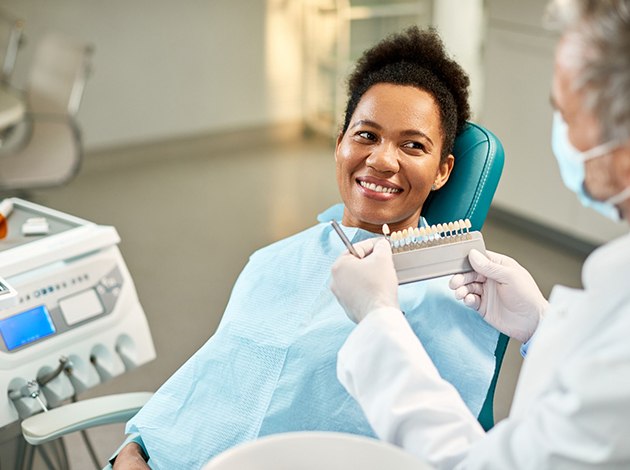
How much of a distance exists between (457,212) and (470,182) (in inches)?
2.3

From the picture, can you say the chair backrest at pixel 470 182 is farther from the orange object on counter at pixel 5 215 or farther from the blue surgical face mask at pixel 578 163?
the orange object on counter at pixel 5 215

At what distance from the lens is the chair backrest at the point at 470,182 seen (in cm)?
154

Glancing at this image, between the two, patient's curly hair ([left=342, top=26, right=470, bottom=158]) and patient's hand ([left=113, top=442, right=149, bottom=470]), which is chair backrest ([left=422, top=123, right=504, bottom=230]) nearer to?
patient's curly hair ([left=342, top=26, right=470, bottom=158])

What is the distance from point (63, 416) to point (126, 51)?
346 cm

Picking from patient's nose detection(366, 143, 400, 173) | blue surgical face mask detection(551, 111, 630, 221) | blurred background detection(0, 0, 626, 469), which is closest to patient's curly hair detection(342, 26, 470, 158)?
patient's nose detection(366, 143, 400, 173)

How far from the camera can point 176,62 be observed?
4750 millimetres

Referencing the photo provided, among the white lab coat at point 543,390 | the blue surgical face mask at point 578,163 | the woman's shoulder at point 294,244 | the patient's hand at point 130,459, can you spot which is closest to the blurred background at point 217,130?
the patient's hand at point 130,459

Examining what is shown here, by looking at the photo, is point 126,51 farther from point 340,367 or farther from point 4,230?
point 340,367

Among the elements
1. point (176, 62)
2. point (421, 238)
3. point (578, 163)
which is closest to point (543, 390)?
point (578, 163)

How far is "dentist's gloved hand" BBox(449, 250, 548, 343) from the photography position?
1.32 m

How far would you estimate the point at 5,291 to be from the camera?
140 cm

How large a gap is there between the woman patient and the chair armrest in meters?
0.04

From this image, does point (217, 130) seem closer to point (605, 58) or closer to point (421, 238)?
point (421, 238)

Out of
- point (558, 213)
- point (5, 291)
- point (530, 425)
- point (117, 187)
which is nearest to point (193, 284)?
point (117, 187)
